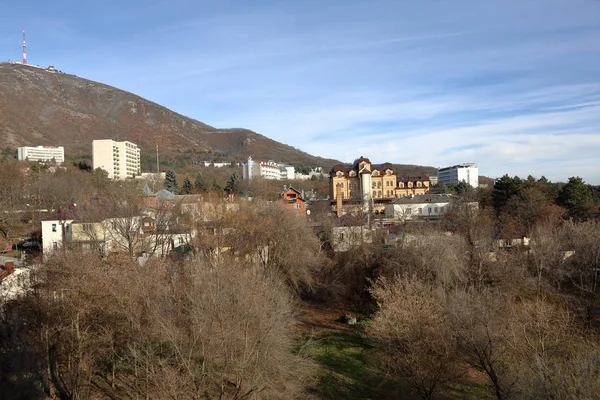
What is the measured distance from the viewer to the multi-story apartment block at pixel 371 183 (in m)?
59.3

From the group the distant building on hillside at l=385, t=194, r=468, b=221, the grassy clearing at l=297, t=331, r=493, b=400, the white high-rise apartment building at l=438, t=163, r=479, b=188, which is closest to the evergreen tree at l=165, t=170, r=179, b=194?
the distant building on hillside at l=385, t=194, r=468, b=221

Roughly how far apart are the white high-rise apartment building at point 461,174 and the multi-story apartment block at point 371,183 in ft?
116

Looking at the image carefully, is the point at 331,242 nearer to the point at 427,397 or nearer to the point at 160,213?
the point at 160,213

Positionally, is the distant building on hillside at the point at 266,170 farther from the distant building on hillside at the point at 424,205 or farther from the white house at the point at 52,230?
the white house at the point at 52,230

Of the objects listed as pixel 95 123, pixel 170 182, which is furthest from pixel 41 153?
pixel 170 182

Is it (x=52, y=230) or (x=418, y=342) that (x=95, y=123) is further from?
(x=418, y=342)

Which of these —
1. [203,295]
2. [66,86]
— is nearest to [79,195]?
[203,295]

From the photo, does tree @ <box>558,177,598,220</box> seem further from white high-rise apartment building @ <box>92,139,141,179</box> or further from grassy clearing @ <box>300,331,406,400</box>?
white high-rise apartment building @ <box>92,139,141,179</box>

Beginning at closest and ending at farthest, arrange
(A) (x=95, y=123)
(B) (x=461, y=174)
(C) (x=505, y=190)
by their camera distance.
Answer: (C) (x=505, y=190) < (B) (x=461, y=174) < (A) (x=95, y=123)

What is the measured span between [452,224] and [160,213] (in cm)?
1917

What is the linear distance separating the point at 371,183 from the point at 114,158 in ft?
160

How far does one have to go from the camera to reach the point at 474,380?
16594 mm

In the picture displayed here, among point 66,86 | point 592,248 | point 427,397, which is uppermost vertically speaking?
point 66,86

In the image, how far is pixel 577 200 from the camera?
36000 mm
